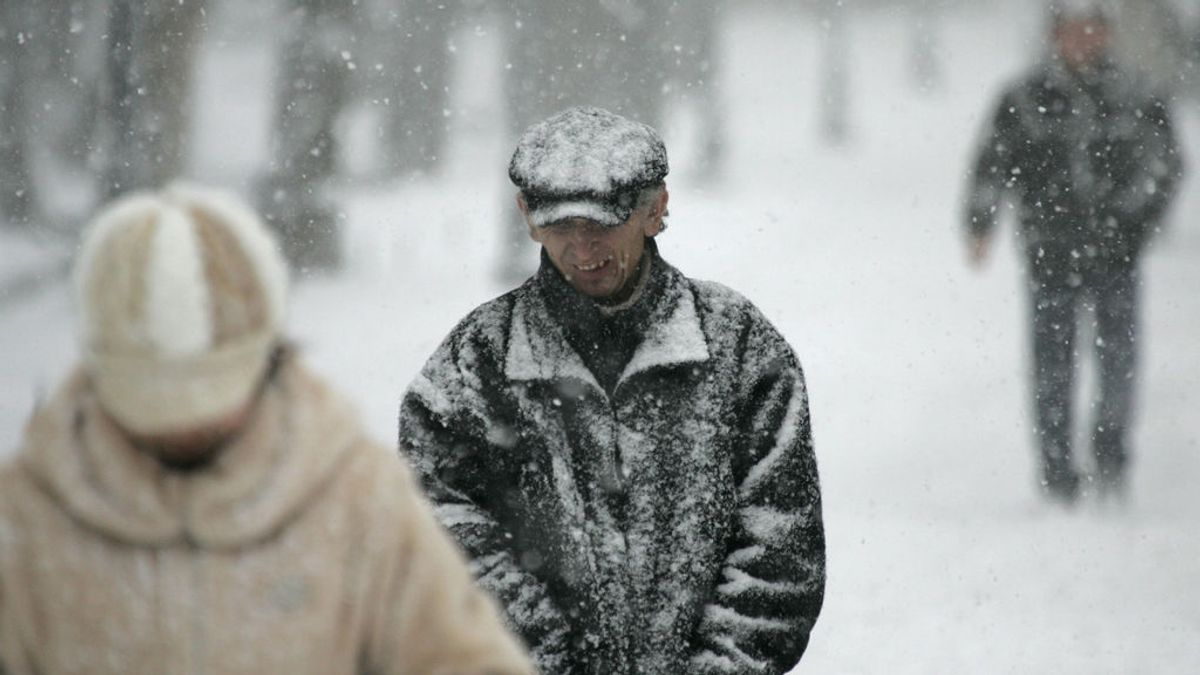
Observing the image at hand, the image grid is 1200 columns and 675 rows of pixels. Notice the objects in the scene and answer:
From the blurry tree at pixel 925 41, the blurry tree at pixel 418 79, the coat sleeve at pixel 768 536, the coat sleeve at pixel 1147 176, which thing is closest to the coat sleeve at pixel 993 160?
the coat sleeve at pixel 1147 176

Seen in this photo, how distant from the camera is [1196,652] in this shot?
17.8ft

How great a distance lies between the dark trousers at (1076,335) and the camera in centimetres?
663

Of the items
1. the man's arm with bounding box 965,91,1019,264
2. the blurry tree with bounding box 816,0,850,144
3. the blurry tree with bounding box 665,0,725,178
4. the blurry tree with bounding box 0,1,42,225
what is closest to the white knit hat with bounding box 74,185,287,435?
the man's arm with bounding box 965,91,1019,264

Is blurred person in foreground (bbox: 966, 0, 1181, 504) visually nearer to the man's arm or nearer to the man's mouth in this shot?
the man's arm

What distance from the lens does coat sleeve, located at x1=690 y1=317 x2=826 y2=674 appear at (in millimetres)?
2674

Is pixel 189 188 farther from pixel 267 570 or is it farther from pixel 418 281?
pixel 418 281

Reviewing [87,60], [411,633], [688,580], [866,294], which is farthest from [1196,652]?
[87,60]

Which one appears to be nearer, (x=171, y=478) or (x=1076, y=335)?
(x=171, y=478)

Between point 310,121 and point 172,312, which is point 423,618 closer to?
point 172,312

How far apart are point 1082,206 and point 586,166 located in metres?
4.76

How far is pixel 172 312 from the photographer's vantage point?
1.60m

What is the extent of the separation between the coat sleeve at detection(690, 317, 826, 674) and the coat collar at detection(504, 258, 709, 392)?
11cm

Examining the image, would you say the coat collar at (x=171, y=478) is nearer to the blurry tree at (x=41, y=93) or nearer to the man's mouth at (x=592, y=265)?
the man's mouth at (x=592, y=265)

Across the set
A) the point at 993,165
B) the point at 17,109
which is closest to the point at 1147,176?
the point at 993,165
